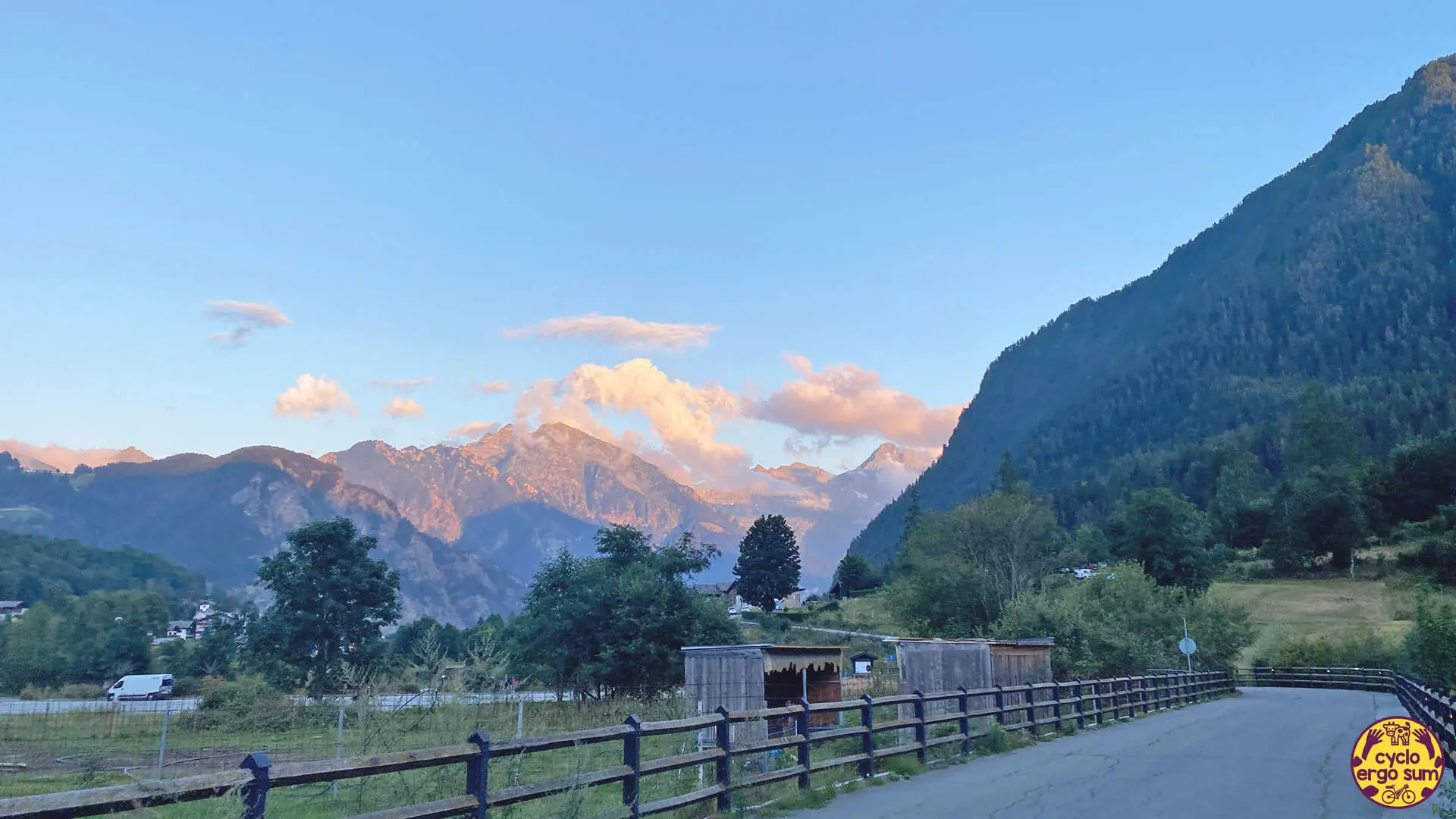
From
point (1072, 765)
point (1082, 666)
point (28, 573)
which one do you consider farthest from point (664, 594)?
point (28, 573)

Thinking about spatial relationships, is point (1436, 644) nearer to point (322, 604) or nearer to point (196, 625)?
point (322, 604)

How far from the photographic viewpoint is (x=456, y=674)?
10.3 meters

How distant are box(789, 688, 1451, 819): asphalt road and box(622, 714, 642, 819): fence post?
2532 millimetres

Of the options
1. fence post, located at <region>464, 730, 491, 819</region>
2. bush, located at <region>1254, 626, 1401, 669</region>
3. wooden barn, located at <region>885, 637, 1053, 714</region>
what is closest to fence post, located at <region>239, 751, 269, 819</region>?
fence post, located at <region>464, 730, 491, 819</region>

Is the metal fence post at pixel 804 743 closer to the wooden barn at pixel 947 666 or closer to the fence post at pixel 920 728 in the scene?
the fence post at pixel 920 728

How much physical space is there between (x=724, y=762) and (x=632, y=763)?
77.3 inches

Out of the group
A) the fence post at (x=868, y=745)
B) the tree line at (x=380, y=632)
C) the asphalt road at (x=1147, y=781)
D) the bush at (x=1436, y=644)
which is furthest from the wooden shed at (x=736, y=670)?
the bush at (x=1436, y=644)

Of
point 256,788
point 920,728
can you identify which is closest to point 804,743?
point 920,728

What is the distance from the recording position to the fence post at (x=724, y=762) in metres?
10.5

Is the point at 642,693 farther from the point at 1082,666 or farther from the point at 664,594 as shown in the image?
the point at 1082,666

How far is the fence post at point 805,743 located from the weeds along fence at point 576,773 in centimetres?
2

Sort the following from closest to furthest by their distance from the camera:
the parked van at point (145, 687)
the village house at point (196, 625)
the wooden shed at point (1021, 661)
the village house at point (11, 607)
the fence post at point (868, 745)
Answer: the fence post at point (868, 745)
the wooden shed at point (1021, 661)
the parked van at point (145, 687)
the village house at point (196, 625)
the village house at point (11, 607)

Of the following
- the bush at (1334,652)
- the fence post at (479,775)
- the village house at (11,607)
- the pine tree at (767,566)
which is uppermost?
the pine tree at (767,566)

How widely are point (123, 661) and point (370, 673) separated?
73990mm
